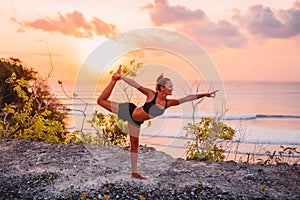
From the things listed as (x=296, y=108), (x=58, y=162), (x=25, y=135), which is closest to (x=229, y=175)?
(x=58, y=162)

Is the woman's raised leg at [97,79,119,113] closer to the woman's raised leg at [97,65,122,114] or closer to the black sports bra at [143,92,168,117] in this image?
the woman's raised leg at [97,65,122,114]

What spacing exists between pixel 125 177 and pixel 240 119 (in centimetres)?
1660

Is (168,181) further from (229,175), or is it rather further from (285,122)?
(285,122)

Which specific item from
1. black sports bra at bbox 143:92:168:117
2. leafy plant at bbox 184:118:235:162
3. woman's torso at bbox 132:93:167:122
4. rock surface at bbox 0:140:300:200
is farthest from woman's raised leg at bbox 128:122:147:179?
leafy plant at bbox 184:118:235:162

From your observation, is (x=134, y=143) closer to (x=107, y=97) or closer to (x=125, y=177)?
(x=125, y=177)

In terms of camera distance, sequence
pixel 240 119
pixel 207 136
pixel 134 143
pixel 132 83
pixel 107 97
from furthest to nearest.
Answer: pixel 240 119 < pixel 207 136 < pixel 134 143 < pixel 107 97 < pixel 132 83

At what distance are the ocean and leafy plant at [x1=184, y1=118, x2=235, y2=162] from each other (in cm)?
23

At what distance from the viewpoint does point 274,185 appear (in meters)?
5.59

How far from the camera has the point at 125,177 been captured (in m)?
5.79

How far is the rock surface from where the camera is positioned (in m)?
5.22

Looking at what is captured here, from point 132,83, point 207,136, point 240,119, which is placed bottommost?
point 240,119

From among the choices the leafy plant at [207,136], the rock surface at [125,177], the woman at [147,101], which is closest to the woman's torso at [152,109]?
the woman at [147,101]

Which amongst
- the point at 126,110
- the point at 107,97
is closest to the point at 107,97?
the point at 107,97

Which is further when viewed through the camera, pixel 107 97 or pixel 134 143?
pixel 134 143
